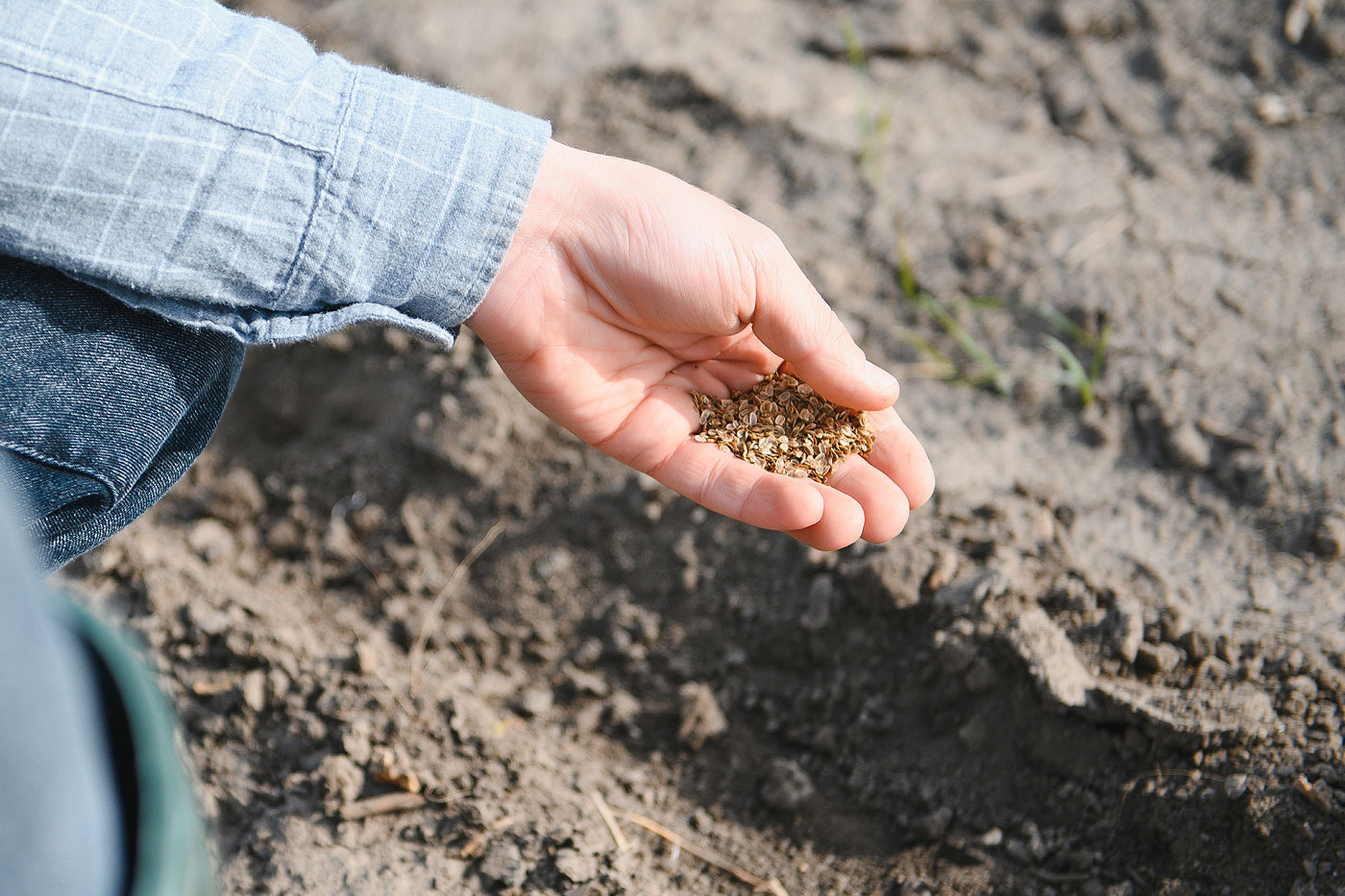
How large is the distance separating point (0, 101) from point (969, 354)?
6.85 feet

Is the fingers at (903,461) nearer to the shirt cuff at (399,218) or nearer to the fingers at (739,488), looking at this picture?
the fingers at (739,488)

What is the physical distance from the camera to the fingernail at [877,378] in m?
1.72

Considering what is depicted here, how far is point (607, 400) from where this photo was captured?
181 cm

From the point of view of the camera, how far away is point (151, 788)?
39.5 inches

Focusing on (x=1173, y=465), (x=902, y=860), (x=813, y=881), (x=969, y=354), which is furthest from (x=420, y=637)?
(x=1173, y=465)

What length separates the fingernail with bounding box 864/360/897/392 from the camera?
67.6 inches

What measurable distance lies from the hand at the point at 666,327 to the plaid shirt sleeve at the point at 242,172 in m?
0.14

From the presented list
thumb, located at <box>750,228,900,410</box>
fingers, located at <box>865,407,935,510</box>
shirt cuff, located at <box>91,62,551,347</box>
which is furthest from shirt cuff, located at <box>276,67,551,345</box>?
fingers, located at <box>865,407,935,510</box>

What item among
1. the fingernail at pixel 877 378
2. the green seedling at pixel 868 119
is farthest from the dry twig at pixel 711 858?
the green seedling at pixel 868 119

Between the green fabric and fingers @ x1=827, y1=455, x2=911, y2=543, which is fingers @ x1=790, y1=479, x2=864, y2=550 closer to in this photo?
fingers @ x1=827, y1=455, x2=911, y2=543

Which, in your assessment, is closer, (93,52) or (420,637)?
(93,52)

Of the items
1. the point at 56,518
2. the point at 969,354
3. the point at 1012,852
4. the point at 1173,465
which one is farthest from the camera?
the point at 969,354

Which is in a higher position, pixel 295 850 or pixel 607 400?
pixel 607 400

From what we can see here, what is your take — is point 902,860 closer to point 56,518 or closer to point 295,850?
point 295,850
